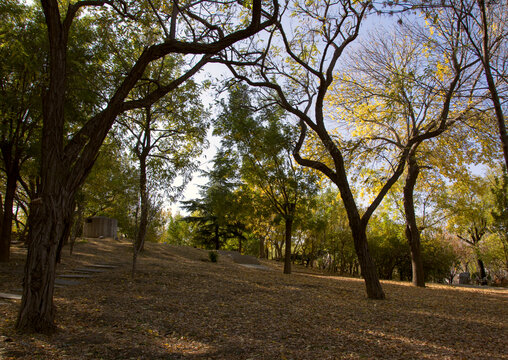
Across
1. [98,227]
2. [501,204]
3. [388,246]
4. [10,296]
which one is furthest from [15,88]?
[501,204]

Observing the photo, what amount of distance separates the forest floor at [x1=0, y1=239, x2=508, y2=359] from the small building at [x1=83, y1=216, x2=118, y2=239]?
447 inches

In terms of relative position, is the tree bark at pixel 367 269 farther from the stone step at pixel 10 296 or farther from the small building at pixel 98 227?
the small building at pixel 98 227

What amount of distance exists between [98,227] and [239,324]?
17.0 m

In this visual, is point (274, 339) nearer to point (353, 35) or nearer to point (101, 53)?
point (353, 35)

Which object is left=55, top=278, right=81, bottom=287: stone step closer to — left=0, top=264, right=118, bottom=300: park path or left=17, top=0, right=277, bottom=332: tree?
left=0, top=264, right=118, bottom=300: park path

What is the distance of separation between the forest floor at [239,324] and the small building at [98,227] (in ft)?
37.3

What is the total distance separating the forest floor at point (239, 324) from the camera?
12.4 ft

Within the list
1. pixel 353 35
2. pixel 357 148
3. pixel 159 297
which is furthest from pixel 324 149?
pixel 159 297

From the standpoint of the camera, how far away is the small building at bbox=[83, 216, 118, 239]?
1927 centimetres

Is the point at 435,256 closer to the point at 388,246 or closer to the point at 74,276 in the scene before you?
the point at 388,246

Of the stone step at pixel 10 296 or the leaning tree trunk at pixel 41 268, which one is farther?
Result: the stone step at pixel 10 296

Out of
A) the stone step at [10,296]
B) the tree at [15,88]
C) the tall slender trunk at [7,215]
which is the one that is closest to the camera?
the stone step at [10,296]

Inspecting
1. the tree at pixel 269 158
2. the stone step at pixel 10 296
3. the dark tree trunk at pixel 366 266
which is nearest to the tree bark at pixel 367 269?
the dark tree trunk at pixel 366 266

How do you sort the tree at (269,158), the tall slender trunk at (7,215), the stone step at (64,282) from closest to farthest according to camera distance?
the stone step at (64,282) < the tall slender trunk at (7,215) < the tree at (269,158)
